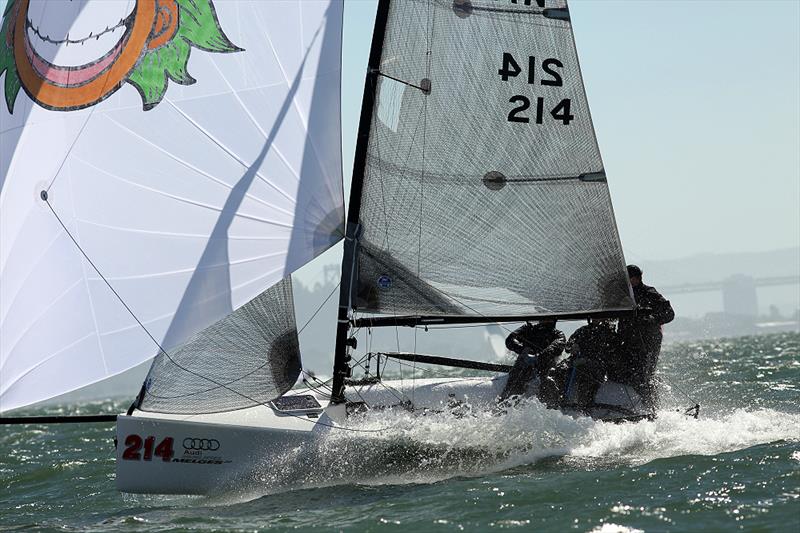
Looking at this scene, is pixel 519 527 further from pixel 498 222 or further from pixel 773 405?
pixel 773 405

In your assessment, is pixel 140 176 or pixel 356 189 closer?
pixel 140 176

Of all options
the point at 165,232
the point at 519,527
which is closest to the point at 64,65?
the point at 165,232

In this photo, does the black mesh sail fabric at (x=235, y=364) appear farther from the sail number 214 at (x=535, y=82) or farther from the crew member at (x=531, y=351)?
the sail number 214 at (x=535, y=82)

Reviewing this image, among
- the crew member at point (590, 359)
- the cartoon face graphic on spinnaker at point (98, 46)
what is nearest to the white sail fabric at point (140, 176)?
the cartoon face graphic on spinnaker at point (98, 46)

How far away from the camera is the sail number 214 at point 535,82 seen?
32.3ft

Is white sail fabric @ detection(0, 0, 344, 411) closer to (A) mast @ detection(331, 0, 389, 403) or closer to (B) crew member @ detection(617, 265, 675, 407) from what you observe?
(A) mast @ detection(331, 0, 389, 403)

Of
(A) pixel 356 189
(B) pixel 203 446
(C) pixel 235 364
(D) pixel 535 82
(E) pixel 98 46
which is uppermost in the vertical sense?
(E) pixel 98 46

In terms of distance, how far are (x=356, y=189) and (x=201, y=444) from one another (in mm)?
2622

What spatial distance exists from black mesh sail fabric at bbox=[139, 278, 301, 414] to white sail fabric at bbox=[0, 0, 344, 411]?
75cm

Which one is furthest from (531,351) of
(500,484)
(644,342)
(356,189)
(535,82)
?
(535,82)

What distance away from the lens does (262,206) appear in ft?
28.8

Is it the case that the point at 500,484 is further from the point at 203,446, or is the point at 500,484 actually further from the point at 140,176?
the point at 140,176

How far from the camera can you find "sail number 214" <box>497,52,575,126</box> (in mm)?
9844

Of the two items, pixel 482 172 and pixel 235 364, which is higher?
pixel 482 172
